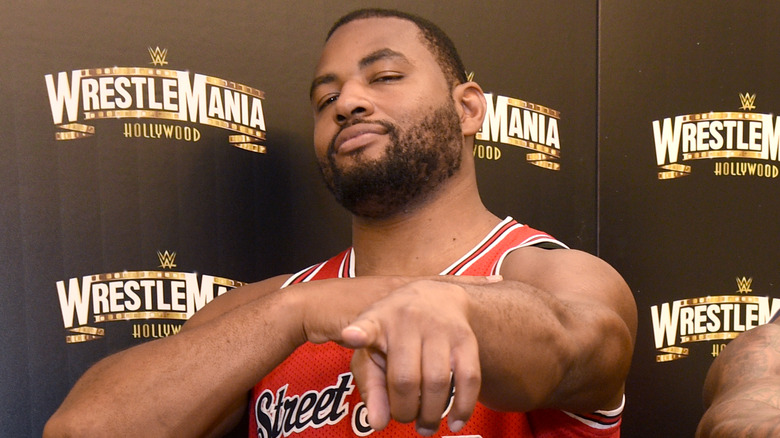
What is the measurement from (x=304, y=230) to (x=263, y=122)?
26 cm

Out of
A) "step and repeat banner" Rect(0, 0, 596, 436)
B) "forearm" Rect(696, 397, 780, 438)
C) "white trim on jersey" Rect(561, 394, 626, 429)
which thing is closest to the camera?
"forearm" Rect(696, 397, 780, 438)

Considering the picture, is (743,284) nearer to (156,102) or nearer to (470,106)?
(470,106)

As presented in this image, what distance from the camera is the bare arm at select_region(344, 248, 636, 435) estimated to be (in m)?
0.69

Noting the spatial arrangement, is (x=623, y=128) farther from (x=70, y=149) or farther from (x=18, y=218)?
(x=18, y=218)

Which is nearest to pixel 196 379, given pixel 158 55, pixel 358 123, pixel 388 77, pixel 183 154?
pixel 358 123

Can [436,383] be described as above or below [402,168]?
below

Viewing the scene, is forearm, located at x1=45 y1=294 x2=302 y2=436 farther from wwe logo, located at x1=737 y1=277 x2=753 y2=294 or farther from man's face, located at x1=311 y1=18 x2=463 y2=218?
wwe logo, located at x1=737 y1=277 x2=753 y2=294

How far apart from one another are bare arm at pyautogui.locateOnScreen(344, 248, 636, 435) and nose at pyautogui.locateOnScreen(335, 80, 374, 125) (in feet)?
1.48

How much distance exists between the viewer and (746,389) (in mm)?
958

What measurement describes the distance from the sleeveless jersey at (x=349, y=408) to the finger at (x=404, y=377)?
0.56 metres

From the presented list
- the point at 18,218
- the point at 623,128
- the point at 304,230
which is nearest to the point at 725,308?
the point at 623,128

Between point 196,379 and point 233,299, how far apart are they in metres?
0.47

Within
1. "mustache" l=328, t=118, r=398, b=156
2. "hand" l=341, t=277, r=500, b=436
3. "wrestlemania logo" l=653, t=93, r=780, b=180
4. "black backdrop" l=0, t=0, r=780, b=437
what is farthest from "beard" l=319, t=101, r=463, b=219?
"hand" l=341, t=277, r=500, b=436

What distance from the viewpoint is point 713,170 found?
184 cm
